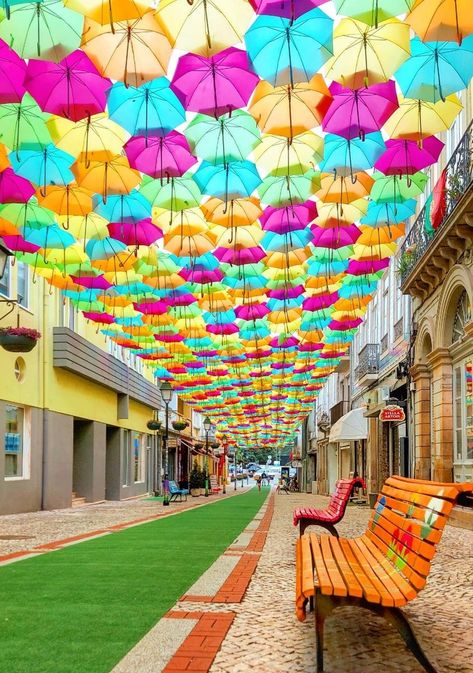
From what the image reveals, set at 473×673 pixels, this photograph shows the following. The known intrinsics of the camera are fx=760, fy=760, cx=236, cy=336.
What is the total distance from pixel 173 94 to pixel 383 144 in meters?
3.16

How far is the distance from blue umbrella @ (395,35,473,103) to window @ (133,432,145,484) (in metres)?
30.1

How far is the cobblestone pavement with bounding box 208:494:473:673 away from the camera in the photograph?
425 centimetres

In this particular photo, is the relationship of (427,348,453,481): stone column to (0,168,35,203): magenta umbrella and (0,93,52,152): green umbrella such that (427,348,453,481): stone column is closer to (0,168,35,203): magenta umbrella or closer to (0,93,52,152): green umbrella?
(0,168,35,203): magenta umbrella

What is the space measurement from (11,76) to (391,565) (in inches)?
280

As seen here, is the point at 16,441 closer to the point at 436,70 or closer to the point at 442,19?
the point at 436,70

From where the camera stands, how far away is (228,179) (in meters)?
12.1

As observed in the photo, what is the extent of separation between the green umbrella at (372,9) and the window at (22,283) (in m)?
13.9

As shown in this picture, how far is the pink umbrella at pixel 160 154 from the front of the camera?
10.9m

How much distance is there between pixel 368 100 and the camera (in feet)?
31.6

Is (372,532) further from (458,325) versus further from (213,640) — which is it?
(458,325)

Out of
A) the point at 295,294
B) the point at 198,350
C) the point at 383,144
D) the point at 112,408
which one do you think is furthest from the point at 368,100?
the point at 112,408

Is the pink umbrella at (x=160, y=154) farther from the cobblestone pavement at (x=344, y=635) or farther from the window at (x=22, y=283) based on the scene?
the window at (x=22, y=283)

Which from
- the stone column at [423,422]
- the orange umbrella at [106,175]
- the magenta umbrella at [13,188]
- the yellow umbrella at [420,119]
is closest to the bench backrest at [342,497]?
the yellow umbrella at [420,119]

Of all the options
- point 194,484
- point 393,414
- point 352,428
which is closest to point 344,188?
point 393,414
